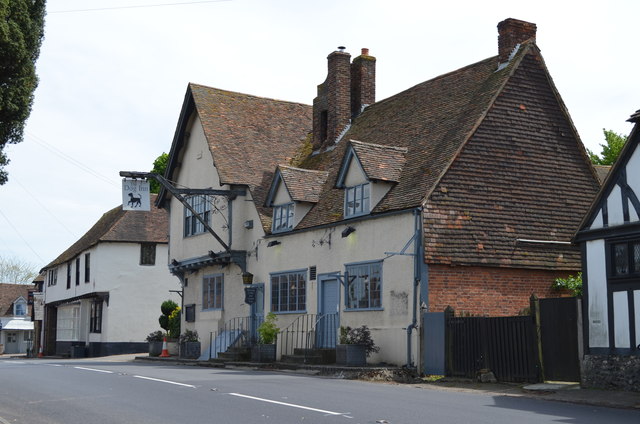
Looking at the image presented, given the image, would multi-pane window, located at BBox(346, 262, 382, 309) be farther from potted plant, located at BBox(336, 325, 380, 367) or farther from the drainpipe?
the drainpipe

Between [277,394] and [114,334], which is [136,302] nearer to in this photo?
[114,334]

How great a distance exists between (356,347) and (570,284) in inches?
239

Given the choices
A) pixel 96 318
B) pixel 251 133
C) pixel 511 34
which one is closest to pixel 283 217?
pixel 251 133

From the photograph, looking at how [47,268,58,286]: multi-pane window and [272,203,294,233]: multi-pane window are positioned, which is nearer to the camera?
[272,203,294,233]: multi-pane window

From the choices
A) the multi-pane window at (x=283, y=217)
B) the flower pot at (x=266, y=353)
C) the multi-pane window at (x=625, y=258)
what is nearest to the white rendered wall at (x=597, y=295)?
the multi-pane window at (x=625, y=258)

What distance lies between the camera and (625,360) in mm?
16031

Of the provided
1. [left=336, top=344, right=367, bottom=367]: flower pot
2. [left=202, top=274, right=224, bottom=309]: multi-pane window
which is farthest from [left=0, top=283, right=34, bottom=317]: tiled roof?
[left=336, top=344, right=367, bottom=367]: flower pot

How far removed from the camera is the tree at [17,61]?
16.5 meters

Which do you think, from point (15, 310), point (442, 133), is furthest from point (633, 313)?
point (15, 310)

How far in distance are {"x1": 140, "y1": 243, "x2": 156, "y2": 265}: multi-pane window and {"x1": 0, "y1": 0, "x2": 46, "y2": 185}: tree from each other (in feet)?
97.4

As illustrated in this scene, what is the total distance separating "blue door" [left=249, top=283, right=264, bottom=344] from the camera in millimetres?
29844

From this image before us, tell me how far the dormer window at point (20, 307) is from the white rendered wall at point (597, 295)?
243 ft

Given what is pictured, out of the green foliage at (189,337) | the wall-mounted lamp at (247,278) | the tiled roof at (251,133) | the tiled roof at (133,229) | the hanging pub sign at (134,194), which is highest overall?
the tiled roof at (251,133)

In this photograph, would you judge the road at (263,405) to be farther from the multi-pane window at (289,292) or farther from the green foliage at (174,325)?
the green foliage at (174,325)
